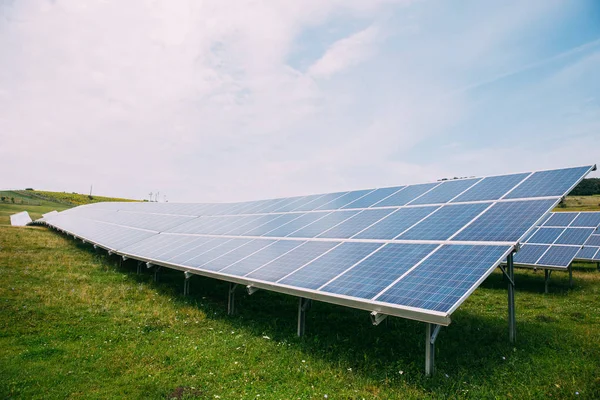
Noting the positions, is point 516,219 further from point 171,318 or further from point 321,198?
point 321,198

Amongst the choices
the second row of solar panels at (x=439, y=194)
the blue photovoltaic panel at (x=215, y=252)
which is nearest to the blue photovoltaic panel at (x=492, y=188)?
the second row of solar panels at (x=439, y=194)

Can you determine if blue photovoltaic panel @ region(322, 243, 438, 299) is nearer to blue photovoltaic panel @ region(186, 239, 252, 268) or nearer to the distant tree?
blue photovoltaic panel @ region(186, 239, 252, 268)

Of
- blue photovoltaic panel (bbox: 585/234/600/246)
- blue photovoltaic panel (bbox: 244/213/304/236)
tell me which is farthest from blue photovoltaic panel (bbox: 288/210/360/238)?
blue photovoltaic panel (bbox: 585/234/600/246)

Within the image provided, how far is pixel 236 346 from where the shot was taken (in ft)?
33.8

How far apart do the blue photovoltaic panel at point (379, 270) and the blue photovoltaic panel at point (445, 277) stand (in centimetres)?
32

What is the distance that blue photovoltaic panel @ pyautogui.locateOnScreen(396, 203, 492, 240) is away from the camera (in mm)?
10445

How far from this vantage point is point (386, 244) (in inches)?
428

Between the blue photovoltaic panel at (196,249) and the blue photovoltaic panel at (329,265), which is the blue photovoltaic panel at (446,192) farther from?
the blue photovoltaic panel at (196,249)

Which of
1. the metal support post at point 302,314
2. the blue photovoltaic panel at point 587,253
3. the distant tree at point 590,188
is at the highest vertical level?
the distant tree at point 590,188

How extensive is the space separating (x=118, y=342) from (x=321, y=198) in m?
13.2

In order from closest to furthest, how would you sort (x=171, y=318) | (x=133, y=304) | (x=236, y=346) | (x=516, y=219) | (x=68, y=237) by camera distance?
1. (x=516, y=219)
2. (x=236, y=346)
3. (x=171, y=318)
4. (x=133, y=304)
5. (x=68, y=237)

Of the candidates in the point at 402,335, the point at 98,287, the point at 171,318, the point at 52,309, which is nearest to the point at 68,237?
the point at 98,287

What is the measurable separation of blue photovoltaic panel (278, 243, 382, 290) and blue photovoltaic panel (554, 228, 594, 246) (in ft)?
57.9

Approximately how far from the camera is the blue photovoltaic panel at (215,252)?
1428cm
